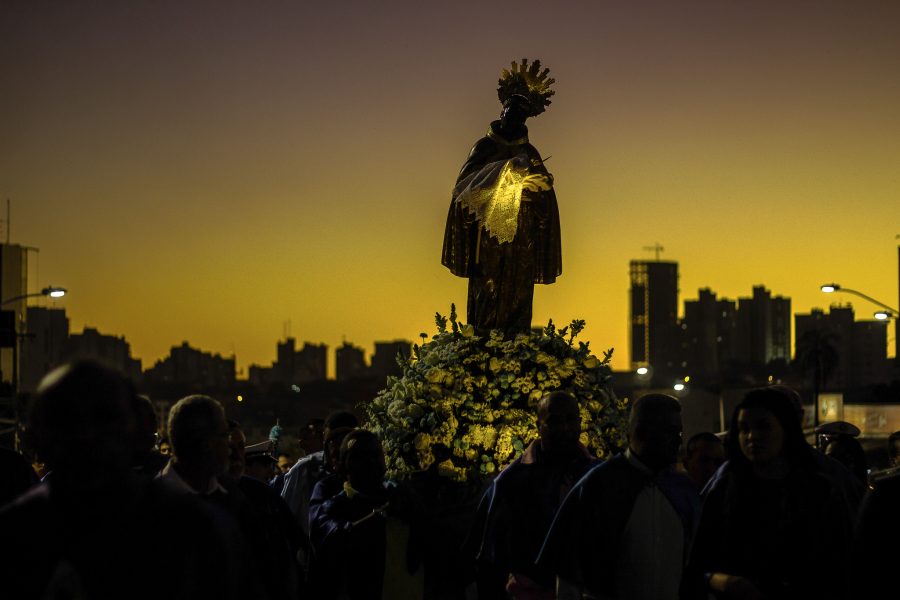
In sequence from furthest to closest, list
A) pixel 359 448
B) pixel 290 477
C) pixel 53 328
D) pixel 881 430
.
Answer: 1. pixel 53 328
2. pixel 881 430
3. pixel 290 477
4. pixel 359 448

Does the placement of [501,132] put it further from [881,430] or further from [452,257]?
[881,430]

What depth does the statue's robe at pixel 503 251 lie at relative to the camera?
42.6ft

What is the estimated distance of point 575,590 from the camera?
7883 mm

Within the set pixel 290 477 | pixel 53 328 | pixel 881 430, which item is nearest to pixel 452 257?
pixel 290 477

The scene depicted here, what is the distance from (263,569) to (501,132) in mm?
7349

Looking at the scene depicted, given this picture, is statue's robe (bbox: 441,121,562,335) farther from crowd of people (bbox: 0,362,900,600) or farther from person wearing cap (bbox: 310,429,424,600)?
person wearing cap (bbox: 310,429,424,600)

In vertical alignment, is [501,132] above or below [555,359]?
above

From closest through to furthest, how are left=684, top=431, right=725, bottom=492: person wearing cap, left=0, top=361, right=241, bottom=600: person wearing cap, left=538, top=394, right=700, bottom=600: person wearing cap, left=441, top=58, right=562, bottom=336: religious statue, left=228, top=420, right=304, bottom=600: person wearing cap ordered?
left=0, top=361, right=241, bottom=600: person wearing cap → left=228, top=420, right=304, bottom=600: person wearing cap → left=538, top=394, right=700, bottom=600: person wearing cap → left=684, top=431, right=725, bottom=492: person wearing cap → left=441, top=58, right=562, bottom=336: religious statue

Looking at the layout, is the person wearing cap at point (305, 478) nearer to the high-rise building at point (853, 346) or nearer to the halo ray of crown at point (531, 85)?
the halo ray of crown at point (531, 85)

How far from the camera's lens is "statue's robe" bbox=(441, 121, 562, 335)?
13.0 metres

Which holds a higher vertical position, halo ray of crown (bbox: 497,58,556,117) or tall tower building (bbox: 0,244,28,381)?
tall tower building (bbox: 0,244,28,381)

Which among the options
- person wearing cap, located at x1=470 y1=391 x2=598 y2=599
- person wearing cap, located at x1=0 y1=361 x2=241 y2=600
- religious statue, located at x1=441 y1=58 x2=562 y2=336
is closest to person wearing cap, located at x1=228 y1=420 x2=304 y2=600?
person wearing cap, located at x1=470 y1=391 x2=598 y2=599

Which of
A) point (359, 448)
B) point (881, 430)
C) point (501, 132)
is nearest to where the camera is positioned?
point (359, 448)

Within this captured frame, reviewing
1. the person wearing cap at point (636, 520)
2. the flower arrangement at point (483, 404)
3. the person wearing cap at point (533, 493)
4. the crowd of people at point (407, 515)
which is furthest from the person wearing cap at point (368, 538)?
the flower arrangement at point (483, 404)
